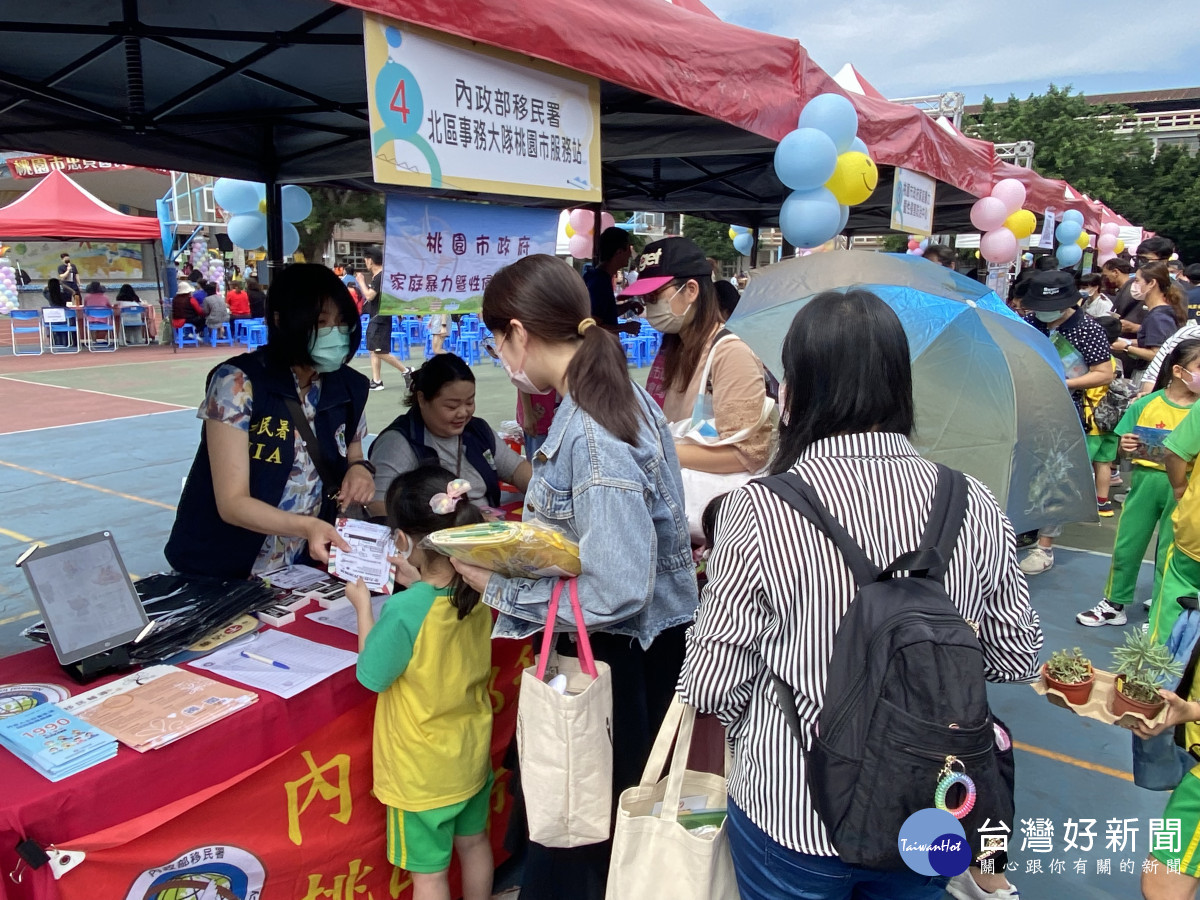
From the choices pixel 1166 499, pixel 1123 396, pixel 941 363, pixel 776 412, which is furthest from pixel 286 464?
pixel 1123 396

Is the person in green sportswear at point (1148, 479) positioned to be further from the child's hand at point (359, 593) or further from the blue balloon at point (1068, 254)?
the blue balloon at point (1068, 254)

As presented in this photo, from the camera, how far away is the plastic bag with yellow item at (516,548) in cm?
157

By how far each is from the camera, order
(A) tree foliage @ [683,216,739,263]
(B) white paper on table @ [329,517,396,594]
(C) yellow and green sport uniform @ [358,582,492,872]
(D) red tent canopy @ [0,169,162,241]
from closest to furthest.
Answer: (C) yellow and green sport uniform @ [358,582,492,872]
(B) white paper on table @ [329,517,396,594]
(D) red tent canopy @ [0,169,162,241]
(A) tree foliage @ [683,216,739,263]

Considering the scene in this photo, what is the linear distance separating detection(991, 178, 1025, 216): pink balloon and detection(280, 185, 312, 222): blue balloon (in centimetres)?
568

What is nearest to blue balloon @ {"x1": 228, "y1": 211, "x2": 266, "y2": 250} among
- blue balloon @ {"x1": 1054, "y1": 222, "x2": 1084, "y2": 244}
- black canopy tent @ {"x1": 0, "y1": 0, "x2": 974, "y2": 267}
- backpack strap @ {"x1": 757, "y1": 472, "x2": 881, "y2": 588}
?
black canopy tent @ {"x1": 0, "y1": 0, "x2": 974, "y2": 267}

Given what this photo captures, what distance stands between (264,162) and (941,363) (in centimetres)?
359

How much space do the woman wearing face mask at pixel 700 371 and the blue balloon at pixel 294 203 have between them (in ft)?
9.78

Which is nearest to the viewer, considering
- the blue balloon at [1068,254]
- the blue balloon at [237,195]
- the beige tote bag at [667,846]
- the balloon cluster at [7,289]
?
the beige tote bag at [667,846]

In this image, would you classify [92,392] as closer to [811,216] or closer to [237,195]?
[237,195]

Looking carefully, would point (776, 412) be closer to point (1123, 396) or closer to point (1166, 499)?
point (1166, 499)

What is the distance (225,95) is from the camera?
348cm

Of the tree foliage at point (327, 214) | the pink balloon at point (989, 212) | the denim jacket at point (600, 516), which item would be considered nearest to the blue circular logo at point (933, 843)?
the denim jacket at point (600, 516)

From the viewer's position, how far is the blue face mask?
2.48m

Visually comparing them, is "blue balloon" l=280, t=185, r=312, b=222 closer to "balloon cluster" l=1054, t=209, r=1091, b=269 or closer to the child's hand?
the child's hand
